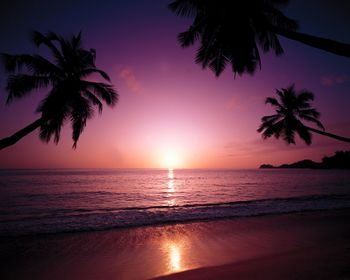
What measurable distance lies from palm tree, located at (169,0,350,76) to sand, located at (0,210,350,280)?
5.11 metres

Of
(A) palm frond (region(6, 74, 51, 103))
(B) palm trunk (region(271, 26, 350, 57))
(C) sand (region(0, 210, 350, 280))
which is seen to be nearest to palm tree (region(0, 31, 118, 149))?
(A) palm frond (region(6, 74, 51, 103))

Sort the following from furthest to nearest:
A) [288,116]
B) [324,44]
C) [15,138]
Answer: [288,116] < [15,138] < [324,44]

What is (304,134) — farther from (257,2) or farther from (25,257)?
(25,257)

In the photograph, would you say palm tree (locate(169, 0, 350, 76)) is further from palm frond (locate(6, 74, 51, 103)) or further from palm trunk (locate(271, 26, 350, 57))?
palm frond (locate(6, 74, 51, 103))

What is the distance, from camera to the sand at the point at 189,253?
521 cm

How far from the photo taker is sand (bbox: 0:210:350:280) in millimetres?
5207

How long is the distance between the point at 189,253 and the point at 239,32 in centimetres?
750

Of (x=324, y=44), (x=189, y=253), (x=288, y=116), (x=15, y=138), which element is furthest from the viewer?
(x=288, y=116)

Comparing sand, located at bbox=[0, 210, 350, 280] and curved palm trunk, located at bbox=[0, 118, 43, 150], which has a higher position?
curved palm trunk, located at bbox=[0, 118, 43, 150]

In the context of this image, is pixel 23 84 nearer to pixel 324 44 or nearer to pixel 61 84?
pixel 61 84

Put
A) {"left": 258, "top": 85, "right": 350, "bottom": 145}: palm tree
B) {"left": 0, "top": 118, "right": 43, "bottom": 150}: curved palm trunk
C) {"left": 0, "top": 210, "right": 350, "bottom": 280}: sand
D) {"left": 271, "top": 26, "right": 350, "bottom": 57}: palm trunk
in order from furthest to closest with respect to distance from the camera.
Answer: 1. {"left": 258, "top": 85, "right": 350, "bottom": 145}: palm tree
2. {"left": 0, "top": 118, "right": 43, "bottom": 150}: curved palm trunk
3. {"left": 0, "top": 210, "right": 350, "bottom": 280}: sand
4. {"left": 271, "top": 26, "right": 350, "bottom": 57}: palm trunk

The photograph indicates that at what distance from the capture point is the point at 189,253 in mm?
6562

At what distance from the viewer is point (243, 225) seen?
1034 cm

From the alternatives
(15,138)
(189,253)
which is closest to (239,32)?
(189,253)
